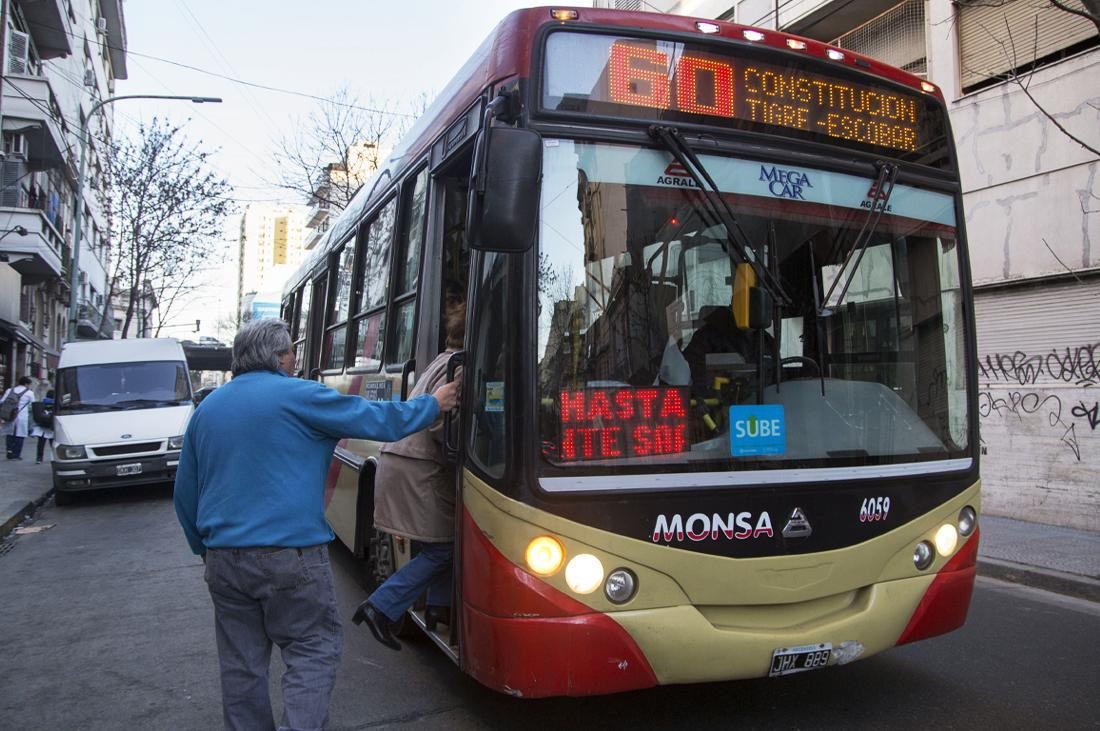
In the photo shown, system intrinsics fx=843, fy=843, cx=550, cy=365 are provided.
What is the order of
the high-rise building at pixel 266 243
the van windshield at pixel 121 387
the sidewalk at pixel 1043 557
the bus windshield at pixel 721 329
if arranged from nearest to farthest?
the bus windshield at pixel 721 329 < the sidewalk at pixel 1043 557 < the van windshield at pixel 121 387 < the high-rise building at pixel 266 243

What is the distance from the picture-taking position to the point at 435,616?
13.3 feet

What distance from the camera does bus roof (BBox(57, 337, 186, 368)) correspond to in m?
12.4

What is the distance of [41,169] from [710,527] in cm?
2878

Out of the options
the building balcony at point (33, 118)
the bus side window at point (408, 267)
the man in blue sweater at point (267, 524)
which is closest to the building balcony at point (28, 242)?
the building balcony at point (33, 118)

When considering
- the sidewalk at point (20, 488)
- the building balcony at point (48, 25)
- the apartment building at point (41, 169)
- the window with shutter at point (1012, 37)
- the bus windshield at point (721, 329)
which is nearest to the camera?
the bus windshield at point (721, 329)

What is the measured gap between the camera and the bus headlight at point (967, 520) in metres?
3.86

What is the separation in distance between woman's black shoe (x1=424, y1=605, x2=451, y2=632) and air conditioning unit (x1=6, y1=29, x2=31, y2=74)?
83.9 feet

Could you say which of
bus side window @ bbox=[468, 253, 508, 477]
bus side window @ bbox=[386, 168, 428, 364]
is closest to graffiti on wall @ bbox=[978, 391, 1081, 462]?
bus side window @ bbox=[386, 168, 428, 364]

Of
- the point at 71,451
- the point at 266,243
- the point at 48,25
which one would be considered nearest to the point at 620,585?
the point at 71,451

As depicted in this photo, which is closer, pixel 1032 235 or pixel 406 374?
pixel 406 374

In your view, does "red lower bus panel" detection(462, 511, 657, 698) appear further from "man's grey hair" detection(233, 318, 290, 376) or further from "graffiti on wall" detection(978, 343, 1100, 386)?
"graffiti on wall" detection(978, 343, 1100, 386)

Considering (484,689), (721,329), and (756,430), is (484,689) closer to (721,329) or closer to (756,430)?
(756,430)

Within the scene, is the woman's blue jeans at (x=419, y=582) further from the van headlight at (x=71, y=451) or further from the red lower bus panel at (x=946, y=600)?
the van headlight at (x=71, y=451)

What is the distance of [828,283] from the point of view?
11.9 feet
